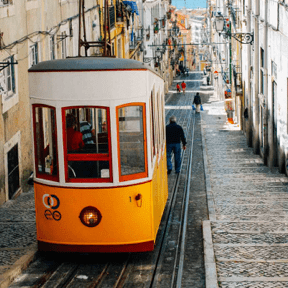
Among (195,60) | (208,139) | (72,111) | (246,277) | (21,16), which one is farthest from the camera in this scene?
(195,60)

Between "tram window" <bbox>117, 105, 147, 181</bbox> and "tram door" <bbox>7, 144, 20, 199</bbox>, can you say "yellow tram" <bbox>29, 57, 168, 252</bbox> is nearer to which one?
"tram window" <bbox>117, 105, 147, 181</bbox>

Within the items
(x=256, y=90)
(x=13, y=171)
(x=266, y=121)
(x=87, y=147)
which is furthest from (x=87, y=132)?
(x=256, y=90)

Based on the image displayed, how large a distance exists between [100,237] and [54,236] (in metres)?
0.65

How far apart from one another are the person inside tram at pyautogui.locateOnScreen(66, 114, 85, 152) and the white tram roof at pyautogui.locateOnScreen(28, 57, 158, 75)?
25.1 inches

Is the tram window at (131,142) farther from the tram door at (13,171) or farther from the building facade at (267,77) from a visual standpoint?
the building facade at (267,77)

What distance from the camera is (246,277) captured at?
7402 mm

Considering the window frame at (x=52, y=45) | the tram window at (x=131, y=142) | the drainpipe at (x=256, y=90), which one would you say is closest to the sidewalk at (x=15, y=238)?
the tram window at (x=131, y=142)

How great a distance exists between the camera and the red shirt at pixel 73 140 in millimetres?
7973

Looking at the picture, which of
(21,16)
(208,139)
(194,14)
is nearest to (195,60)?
(194,14)

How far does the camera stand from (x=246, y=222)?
1027 cm

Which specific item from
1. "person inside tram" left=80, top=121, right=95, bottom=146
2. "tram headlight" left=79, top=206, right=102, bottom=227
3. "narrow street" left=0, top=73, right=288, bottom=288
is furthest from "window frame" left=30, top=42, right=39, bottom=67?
"tram headlight" left=79, top=206, right=102, bottom=227

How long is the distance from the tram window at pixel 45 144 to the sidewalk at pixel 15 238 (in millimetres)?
1183

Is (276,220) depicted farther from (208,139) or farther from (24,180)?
(208,139)

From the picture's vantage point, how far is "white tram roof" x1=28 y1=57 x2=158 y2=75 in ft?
25.9
